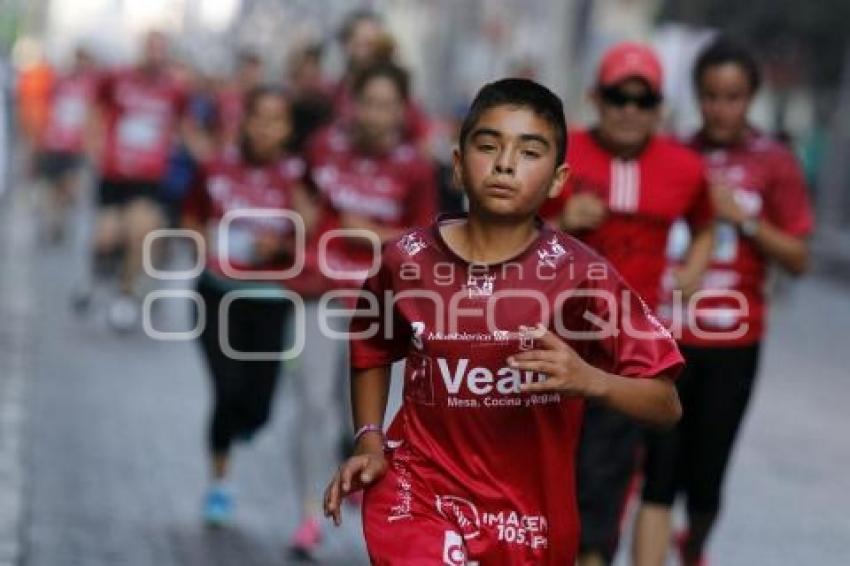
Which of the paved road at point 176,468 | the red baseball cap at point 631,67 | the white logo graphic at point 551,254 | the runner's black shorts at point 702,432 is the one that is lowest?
the paved road at point 176,468

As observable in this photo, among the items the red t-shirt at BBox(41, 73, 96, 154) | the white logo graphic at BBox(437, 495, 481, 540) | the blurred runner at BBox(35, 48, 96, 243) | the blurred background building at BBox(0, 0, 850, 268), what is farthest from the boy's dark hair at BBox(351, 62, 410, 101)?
the red t-shirt at BBox(41, 73, 96, 154)

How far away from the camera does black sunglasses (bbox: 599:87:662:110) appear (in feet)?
22.2

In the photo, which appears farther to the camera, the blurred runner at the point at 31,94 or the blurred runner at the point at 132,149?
the blurred runner at the point at 31,94

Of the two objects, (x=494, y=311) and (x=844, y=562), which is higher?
(x=494, y=311)

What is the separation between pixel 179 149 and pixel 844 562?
317 inches

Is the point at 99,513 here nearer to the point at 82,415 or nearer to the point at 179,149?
the point at 82,415

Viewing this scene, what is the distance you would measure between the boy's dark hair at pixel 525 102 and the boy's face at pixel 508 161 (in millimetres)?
13

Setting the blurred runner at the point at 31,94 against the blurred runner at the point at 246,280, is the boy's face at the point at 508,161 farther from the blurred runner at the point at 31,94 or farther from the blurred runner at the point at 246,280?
the blurred runner at the point at 31,94

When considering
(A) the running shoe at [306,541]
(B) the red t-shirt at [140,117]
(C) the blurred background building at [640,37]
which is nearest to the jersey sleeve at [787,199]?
(A) the running shoe at [306,541]

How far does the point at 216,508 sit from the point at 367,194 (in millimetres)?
1313

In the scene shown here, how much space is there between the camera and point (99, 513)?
883cm

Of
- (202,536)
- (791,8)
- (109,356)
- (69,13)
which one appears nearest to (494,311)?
(202,536)

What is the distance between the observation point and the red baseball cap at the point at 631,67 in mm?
6715

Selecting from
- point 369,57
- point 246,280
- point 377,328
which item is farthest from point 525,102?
point 369,57
